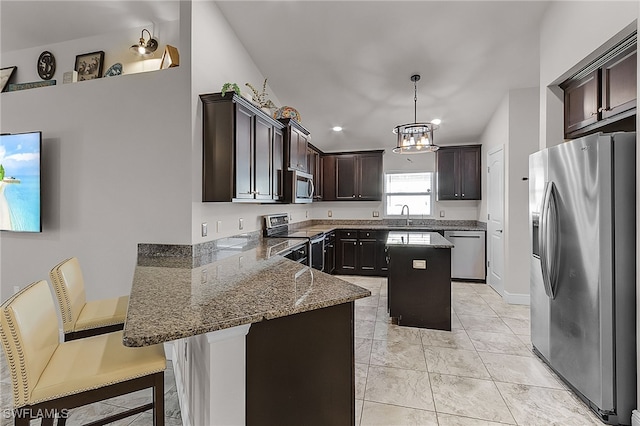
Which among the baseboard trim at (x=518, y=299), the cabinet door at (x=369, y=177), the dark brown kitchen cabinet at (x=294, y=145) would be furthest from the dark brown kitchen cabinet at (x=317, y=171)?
the baseboard trim at (x=518, y=299)

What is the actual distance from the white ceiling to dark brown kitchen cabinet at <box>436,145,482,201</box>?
2.94 ft

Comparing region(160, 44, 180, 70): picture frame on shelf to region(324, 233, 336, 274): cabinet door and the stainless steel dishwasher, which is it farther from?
the stainless steel dishwasher

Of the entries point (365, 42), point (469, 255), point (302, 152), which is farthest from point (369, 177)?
point (365, 42)

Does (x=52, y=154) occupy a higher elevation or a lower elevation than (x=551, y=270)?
higher

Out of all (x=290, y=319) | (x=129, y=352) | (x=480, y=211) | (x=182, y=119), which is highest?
(x=182, y=119)

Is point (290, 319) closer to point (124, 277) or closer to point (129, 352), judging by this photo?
point (129, 352)

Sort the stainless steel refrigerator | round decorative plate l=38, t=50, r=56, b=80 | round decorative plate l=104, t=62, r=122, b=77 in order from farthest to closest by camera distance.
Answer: round decorative plate l=38, t=50, r=56, b=80 → round decorative plate l=104, t=62, r=122, b=77 → the stainless steel refrigerator

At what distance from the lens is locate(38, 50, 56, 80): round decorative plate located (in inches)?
→ 125

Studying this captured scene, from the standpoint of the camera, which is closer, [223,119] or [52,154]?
[223,119]

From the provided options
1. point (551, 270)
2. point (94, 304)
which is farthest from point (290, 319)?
point (551, 270)

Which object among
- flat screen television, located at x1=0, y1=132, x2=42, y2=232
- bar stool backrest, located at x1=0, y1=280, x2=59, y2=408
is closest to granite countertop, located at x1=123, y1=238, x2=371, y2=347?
bar stool backrest, located at x1=0, y1=280, x2=59, y2=408

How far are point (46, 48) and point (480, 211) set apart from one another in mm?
6393

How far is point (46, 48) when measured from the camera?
3193 millimetres

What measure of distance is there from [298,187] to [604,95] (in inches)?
119
